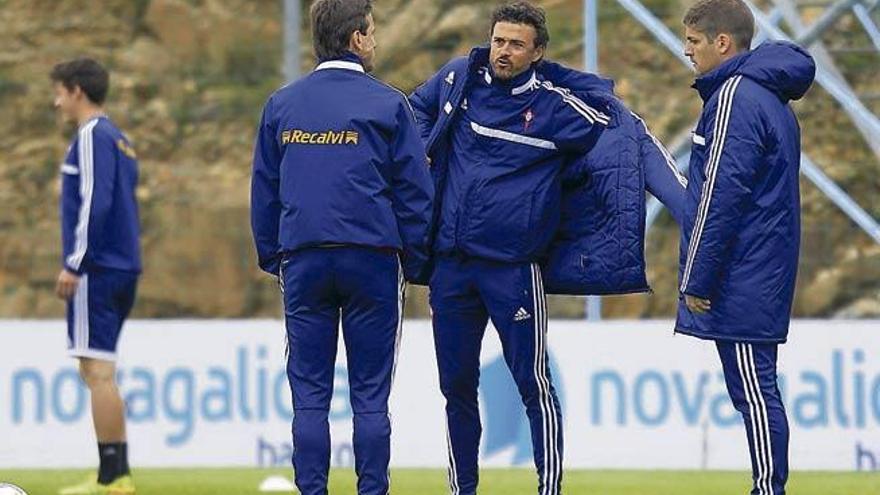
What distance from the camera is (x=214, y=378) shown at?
13.4m

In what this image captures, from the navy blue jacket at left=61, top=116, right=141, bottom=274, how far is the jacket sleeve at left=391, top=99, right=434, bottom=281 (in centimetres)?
292

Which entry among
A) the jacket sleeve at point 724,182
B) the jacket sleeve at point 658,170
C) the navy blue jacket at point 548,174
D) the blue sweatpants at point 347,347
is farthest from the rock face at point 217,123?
the blue sweatpants at point 347,347

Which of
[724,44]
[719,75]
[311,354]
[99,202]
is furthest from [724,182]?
[99,202]

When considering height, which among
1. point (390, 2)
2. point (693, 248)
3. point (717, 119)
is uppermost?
point (390, 2)

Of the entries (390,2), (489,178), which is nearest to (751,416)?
(489,178)

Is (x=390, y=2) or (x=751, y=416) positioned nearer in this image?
(x=751, y=416)

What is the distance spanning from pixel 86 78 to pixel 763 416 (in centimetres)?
445

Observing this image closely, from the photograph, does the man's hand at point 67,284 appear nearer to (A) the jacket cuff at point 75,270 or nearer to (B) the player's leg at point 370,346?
(A) the jacket cuff at point 75,270

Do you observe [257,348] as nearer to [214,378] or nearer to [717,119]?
[214,378]

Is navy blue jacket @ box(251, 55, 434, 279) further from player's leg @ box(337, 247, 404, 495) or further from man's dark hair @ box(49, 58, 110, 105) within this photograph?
man's dark hair @ box(49, 58, 110, 105)

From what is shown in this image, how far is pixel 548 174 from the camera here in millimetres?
8141

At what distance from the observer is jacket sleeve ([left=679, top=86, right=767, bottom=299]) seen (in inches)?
300

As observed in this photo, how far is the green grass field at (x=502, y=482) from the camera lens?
1084 centimetres

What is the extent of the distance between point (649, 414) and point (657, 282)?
582 centimetres
